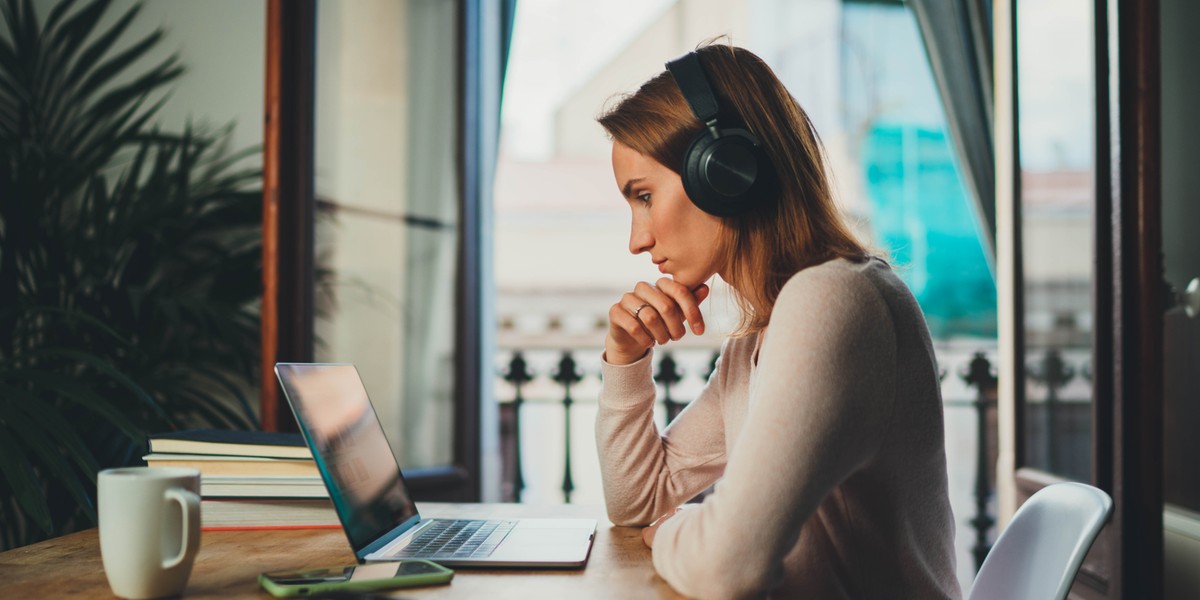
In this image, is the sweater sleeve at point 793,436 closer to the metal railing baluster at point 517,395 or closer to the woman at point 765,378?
the woman at point 765,378

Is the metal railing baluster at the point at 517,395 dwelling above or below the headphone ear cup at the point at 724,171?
below

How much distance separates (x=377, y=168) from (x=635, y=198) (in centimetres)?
132

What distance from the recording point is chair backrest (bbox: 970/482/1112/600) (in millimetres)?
902

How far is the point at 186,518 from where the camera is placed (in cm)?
73

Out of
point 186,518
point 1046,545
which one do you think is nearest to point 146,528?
point 186,518

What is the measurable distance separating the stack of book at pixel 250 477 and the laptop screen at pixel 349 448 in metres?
0.08

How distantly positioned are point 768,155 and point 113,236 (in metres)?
1.58

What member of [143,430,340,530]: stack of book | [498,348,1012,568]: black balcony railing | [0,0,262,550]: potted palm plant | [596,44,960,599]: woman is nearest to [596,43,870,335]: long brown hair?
[596,44,960,599]: woman

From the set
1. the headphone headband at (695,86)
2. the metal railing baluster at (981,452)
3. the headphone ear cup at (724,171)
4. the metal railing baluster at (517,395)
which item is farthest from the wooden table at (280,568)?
the metal railing baluster at (981,452)

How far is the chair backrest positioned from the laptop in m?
0.50

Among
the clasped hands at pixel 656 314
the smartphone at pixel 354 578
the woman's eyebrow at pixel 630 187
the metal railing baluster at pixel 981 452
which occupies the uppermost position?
the woman's eyebrow at pixel 630 187

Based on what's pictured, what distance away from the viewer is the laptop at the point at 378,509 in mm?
872

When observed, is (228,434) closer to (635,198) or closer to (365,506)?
(365,506)

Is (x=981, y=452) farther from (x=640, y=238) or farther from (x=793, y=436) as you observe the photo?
(x=793, y=436)
